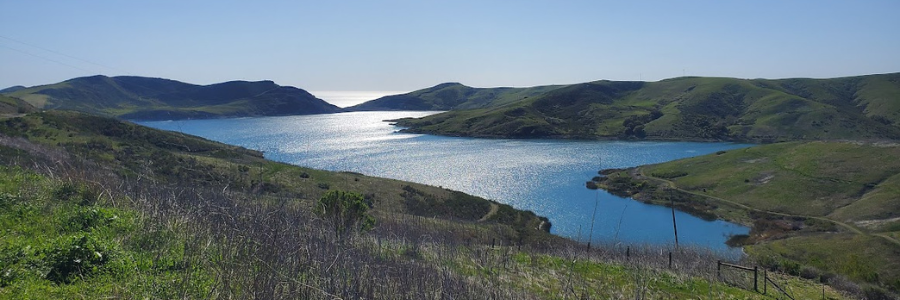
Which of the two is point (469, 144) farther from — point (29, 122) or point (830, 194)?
point (29, 122)

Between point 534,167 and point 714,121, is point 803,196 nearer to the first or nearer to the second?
point 534,167

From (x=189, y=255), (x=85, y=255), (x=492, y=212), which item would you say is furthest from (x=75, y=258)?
(x=492, y=212)

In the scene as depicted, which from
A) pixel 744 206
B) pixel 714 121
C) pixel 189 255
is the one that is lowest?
pixel 744 206

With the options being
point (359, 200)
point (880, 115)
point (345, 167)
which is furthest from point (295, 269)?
point (880, 115)

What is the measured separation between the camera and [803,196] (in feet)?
214

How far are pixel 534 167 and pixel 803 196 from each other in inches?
1769

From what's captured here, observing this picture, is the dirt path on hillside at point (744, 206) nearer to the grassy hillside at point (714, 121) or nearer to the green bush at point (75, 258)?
the green bush at point (75, 258)

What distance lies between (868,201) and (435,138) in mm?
118925

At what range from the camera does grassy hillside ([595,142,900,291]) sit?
42.5 meters

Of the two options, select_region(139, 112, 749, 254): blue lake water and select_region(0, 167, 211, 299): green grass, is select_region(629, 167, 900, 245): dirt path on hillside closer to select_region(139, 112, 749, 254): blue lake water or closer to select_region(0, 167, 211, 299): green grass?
select_region(139, 112, 749, 254): blue lake water

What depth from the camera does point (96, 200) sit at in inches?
412

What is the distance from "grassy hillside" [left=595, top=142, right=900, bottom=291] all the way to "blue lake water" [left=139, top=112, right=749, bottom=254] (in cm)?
478

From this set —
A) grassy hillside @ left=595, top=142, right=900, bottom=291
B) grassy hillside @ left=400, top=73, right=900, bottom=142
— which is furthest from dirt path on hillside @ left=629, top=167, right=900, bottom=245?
grassy hillside @ left=400, top=73, right=900, bottom=142

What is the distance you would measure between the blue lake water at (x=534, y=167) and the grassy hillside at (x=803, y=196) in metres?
4.78
